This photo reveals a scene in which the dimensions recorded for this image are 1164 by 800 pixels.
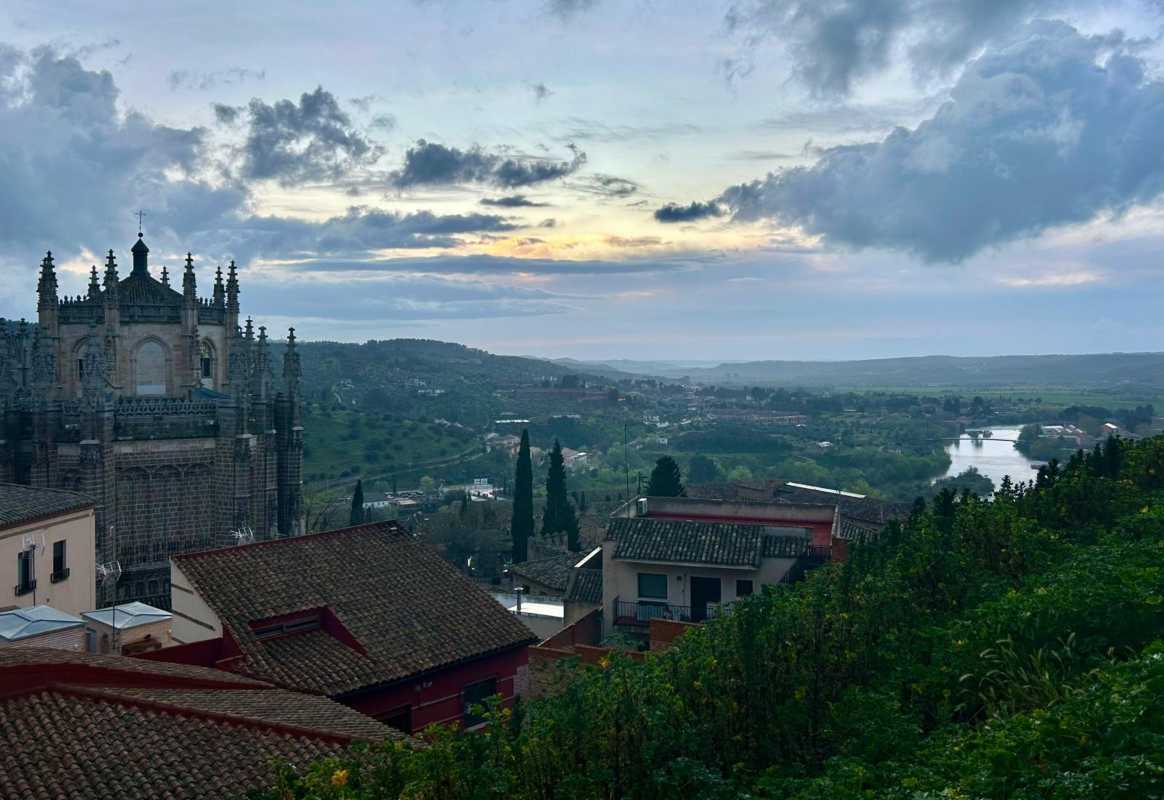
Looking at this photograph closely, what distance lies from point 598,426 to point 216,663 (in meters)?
117

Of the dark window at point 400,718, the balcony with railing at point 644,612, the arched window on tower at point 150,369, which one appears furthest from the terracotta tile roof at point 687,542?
the arched window on tower at point 150,369

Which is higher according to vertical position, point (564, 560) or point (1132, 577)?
point (1132, 577)

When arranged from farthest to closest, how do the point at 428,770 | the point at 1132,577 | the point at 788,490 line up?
the point at 788,490 → the point at 1132,577 → the point at 428,770

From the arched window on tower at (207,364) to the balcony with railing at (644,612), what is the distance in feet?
52.3

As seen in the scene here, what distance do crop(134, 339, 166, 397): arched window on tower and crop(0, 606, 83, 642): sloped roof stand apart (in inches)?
663

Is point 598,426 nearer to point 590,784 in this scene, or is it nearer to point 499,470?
point 499,470

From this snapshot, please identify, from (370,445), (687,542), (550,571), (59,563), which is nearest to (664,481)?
(550,571)

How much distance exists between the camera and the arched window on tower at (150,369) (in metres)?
30.7

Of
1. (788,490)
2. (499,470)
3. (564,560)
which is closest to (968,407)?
(499,470)

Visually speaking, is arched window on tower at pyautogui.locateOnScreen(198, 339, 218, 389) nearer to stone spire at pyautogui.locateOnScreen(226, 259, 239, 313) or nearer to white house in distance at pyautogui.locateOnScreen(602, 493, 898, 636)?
stone spire at pyautogui.locateOnScreen(226, 259, 239, 313)

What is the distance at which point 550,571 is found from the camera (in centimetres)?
3189

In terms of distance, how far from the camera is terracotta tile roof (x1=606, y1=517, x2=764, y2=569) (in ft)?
78.5

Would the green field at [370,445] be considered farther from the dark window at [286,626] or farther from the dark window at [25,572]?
the dark window at [286,626]

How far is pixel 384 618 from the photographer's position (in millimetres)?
15281
